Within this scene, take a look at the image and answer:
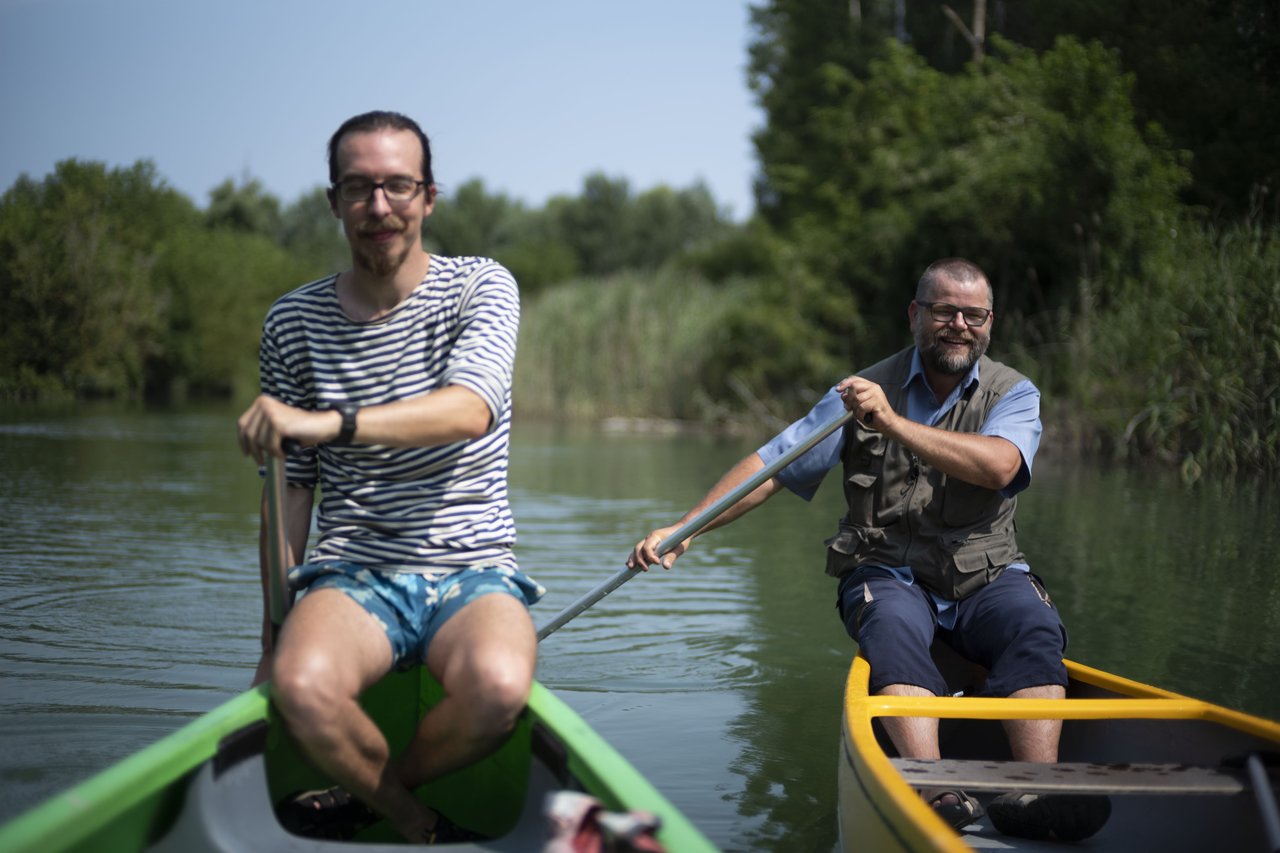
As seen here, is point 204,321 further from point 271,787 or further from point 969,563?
point 271,787

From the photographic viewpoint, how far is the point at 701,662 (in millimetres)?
5207

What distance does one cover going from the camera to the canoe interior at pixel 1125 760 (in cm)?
257

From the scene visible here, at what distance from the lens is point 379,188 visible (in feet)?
8.29

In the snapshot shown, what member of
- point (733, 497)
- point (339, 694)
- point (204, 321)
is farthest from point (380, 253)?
point (204, 321)

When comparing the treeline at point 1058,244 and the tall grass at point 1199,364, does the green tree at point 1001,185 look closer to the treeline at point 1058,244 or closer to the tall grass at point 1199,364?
the treeline at point 1058,244

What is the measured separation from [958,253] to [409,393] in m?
16.5

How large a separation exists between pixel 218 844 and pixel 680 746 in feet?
6.69

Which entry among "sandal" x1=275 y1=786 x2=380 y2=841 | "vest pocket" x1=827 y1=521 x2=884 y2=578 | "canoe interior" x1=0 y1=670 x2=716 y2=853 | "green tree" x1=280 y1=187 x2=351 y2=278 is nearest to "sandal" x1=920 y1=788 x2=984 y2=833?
"vest pocket" x1=827 y1=521 x2=884 y2=578

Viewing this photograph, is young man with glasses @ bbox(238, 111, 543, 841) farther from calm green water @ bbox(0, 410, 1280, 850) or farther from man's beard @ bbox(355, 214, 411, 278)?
calm green water @ bbox(0, 410, 1280, 850)

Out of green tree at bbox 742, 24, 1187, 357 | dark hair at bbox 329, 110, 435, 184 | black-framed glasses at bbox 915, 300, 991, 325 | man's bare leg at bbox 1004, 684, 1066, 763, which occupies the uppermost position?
green tree at bbox 742, 24, 1187, 357

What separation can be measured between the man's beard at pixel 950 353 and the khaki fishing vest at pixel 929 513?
0.34ft

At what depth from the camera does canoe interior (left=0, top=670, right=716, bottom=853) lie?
6.32ft

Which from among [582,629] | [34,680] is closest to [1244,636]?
[582,629]

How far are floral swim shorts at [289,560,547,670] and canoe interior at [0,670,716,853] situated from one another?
208 millimetres
